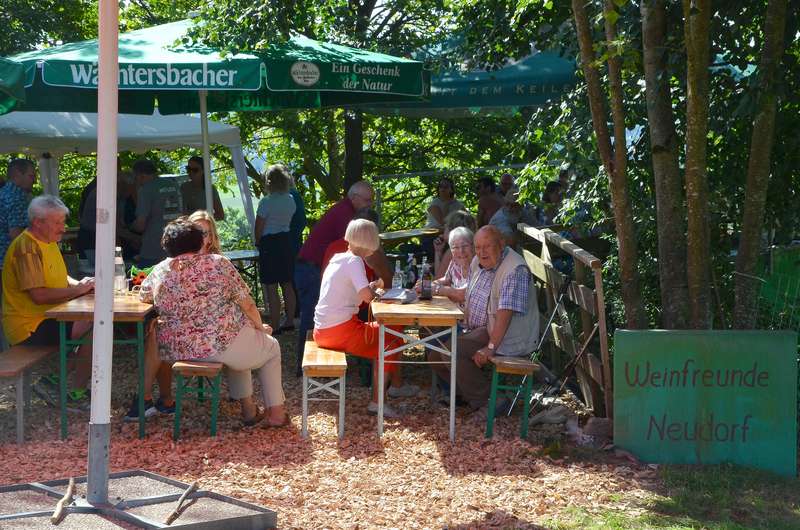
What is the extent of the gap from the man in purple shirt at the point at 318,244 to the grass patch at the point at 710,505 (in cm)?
336

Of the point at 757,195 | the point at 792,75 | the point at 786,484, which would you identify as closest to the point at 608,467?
the point at 786,484

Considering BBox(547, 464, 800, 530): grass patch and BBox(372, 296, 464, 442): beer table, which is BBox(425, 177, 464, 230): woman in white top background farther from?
BBox(547, 464, 800, 530): grass patch

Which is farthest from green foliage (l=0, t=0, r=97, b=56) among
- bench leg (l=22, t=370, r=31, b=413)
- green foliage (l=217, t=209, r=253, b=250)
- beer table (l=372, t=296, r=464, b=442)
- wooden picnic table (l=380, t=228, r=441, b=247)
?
beer table (l=372, t=296, r=464, b=442)

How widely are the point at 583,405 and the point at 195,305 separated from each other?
276 centimetres

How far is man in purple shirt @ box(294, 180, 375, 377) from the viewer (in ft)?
27.5

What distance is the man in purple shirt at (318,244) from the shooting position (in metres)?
8.37

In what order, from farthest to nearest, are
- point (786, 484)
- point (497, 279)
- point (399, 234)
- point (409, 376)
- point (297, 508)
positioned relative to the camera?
point (399, 234) < point (409, 376) < point (497, 279) < point (786, 484) < point (297, 508)

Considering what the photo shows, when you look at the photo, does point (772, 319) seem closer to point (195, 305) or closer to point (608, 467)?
point (608, 467)

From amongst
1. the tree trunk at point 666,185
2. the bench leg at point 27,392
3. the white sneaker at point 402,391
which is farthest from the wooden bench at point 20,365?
the tree trunk at point 666,185

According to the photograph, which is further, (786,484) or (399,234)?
(399,234)

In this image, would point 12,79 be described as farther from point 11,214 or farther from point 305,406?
point 305,406

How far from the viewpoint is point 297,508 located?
5.18 meters

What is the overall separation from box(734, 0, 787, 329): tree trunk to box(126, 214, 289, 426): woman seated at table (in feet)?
10.1

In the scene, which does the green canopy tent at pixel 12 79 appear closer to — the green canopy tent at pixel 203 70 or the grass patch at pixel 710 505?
the green canopy tent at pixel 203 70
